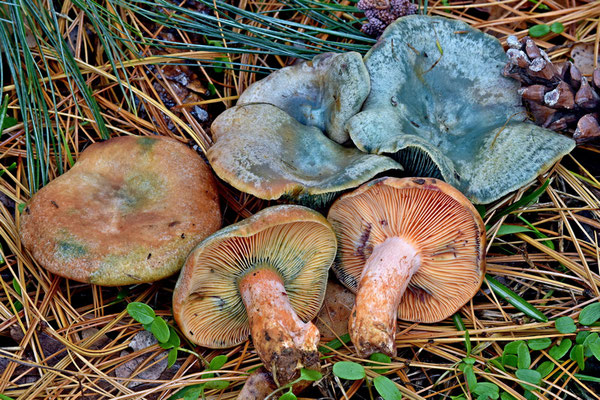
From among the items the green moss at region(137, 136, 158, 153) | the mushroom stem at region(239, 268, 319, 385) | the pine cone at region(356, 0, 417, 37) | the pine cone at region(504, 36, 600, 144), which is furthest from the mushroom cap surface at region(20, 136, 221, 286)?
the pine cone at region(504, 36, 600, 144)

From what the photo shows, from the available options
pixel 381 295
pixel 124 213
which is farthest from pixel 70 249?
pixel 381 295

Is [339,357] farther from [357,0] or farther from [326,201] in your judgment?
[357,0]

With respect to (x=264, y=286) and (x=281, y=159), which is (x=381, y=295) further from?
(x=281, y=159)

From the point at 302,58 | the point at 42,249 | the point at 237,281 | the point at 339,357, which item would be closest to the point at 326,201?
the point at 237,281

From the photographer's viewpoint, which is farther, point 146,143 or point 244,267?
point 146,143

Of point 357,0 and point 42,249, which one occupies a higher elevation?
point 357,0
